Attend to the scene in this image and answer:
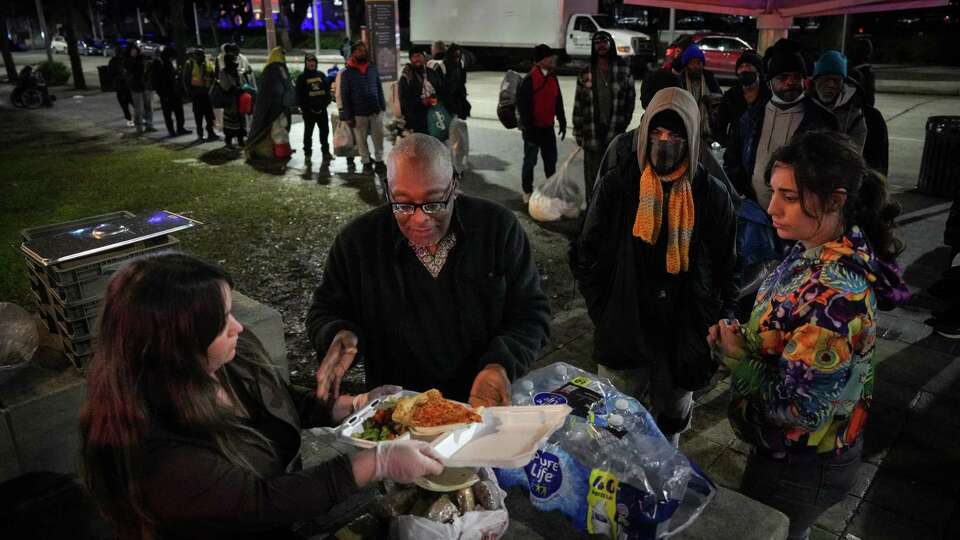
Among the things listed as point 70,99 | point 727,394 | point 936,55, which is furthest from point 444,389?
point 936,55

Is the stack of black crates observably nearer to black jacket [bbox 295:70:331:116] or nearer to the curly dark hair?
the curly dark hair

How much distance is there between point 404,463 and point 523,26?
87.3ft

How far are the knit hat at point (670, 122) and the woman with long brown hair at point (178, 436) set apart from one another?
6.77 ft

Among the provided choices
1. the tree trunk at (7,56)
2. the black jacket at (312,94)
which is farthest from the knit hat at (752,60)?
the tree trunk at (7,56)

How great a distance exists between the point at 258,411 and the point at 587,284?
1879mm

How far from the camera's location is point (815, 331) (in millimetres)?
2021

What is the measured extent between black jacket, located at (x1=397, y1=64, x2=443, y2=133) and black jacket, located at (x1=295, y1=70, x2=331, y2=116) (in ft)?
7.24

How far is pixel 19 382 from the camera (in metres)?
2.93

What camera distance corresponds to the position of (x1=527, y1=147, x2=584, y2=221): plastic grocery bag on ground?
810 cm

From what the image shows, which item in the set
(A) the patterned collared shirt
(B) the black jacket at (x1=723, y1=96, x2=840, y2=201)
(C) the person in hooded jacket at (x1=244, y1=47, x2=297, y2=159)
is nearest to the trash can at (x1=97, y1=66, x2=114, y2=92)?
(C) the person in hooded jacket at (x1=244, y1=47, x2=297, y2=159)

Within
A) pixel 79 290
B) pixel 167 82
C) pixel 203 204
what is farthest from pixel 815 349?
pixel 167 82

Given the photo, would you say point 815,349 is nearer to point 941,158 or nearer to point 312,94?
point 941,158

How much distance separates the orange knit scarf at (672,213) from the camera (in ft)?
10.2

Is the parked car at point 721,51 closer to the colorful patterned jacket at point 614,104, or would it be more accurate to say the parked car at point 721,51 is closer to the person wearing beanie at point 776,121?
the colorful patterned jacket at point 614,104
